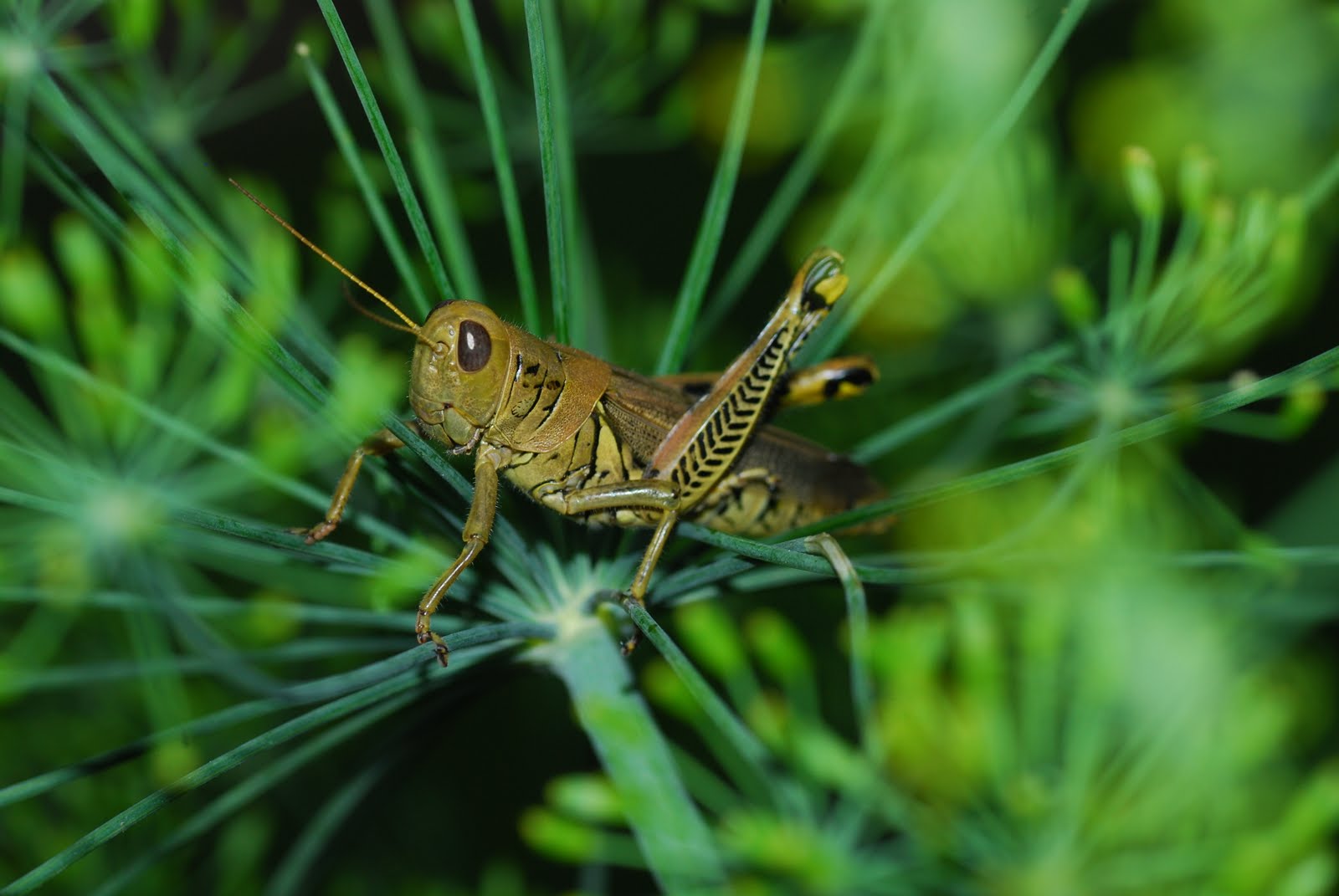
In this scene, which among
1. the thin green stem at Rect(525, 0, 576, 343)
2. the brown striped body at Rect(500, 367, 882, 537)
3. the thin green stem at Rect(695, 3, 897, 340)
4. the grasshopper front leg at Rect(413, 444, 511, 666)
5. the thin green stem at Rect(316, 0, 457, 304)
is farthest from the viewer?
the brown striped body at Rect(500, 367, 882, 537)

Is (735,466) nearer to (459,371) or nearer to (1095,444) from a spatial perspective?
(459,371)

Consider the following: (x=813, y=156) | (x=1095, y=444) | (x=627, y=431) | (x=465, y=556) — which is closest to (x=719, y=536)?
(x=465, y=556)

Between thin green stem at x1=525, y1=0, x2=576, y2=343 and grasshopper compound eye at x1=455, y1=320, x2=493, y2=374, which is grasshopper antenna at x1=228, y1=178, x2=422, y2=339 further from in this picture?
thin green stem at x1=525, y1=0, x2=576, y2=343

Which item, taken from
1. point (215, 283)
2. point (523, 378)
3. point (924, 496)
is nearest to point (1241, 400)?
point (924, 496)

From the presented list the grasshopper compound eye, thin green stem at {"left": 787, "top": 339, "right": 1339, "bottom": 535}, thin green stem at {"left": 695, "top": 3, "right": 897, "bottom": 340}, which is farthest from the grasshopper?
thin green stem at {"left": 787, "top": 339, "right": 1339, "bottom": 535}

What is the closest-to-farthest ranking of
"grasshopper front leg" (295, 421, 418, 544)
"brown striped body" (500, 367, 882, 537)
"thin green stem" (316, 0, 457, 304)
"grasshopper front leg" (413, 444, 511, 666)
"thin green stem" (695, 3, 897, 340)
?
"thin green stem" (316, 0, 457, 304) → "grasshopper front leg" (413, 444, 511, 666) → "grasshopper front leg" (295, 421, 418, 544) → "thin green stem" (695, 3, 897, 340) → "brown striped body" (500, 367, 882, 537)

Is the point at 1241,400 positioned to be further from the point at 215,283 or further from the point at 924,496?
the point at 215,283

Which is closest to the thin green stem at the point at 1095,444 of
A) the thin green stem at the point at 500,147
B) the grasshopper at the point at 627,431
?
the grasshopper at the point at 627,431
